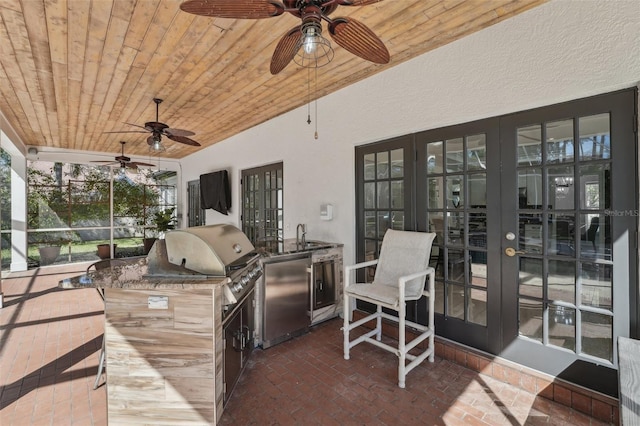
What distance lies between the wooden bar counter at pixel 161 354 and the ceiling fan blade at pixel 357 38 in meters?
1.60

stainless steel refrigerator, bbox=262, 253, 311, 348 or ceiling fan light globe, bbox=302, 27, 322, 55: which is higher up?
ceiling fan light globe, bbox=302, 27, 322, 55

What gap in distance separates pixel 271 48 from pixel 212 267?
6.70 ft

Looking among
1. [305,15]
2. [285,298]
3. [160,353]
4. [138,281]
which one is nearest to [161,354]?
[160,353]

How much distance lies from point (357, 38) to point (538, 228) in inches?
77.1

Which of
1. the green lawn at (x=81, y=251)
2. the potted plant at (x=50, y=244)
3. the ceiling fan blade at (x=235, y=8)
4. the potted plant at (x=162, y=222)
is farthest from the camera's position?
the potted plant at (x=162, y=222)

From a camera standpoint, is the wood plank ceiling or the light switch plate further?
the wood plank ceiling

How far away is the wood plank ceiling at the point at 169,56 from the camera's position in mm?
2195

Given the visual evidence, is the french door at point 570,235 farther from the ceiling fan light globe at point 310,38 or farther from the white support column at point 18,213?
the white support column at point 18,213

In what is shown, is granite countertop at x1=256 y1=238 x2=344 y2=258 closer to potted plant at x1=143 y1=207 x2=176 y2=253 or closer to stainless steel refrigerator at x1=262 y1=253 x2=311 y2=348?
stainless steel refrigerator at x1=262 y1=253 x2=311 y2=348

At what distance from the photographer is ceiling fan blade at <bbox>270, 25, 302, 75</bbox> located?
1.67 metres

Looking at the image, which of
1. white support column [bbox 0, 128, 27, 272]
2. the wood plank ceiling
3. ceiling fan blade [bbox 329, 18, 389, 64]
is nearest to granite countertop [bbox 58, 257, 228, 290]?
ceiling fan blade [bbox 329, 18, 389, 64]

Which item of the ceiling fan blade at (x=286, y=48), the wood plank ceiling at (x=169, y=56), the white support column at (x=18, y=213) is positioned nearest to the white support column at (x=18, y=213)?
the white support column at (x=18, y=213)

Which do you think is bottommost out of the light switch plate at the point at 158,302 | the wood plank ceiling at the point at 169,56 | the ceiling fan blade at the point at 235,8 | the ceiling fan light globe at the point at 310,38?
the light switch plate at the point at 158,302

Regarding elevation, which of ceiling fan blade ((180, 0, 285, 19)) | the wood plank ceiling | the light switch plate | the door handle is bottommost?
the light switch plate
